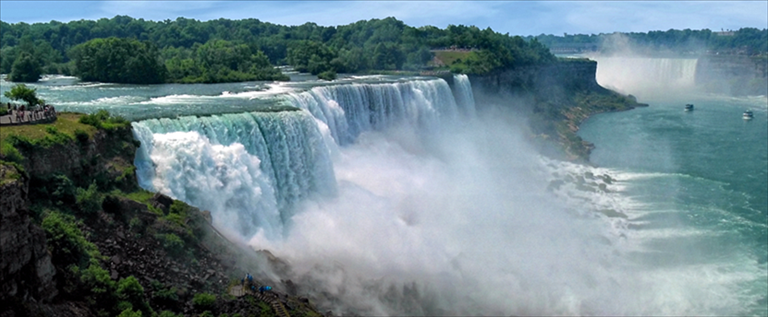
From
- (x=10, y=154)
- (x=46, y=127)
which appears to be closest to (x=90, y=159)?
(x=46, y=127)

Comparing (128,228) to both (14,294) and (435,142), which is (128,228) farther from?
(435,142)

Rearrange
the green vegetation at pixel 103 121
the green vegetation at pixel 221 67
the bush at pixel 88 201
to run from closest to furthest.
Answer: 1. the bush at pixel 88 201
2. the green vegetation at pixel 103 121
3. the green vegetation at pixel 221 67

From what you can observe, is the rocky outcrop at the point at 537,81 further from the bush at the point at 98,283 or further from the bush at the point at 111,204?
the bush at the point at 98,283

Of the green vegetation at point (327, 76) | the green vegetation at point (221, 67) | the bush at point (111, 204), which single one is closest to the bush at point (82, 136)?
the bush at point (111, 204)

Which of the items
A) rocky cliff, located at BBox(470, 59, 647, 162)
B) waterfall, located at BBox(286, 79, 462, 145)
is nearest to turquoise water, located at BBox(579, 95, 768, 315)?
rocky cliff, located at BBox(470, 59, 647, 162)

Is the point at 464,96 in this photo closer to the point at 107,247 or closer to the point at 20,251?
the point at 107,247
